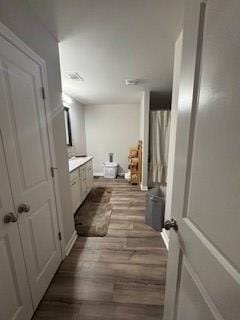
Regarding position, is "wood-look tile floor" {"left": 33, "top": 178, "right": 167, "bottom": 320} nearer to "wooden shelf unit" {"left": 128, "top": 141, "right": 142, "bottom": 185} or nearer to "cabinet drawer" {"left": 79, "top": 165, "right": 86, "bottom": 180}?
"cabinet drawer" {"left": 79, "top": 165, "right": 86, "bottom": 180}

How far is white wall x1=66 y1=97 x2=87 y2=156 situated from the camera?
4.07 meters

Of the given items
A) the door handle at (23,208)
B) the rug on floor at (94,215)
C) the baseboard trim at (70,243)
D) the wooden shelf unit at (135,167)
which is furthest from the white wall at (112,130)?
the door handle at (23,208)

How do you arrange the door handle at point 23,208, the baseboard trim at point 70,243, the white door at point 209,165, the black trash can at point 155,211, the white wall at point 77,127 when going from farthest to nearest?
the white wall at point 77,127, the black trash can at point 155,211, the baseboard trim at point 70,243, the door handle at point 23,208, the white door at point 209,165

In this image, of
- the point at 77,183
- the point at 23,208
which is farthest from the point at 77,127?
the point at 23,208

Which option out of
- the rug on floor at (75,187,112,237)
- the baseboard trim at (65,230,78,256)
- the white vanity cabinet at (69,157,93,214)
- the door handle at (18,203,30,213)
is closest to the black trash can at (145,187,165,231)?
the rug on floor at (75,187,112,237)

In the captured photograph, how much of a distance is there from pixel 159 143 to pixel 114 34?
240 cm

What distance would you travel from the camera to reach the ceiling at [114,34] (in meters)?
1.20

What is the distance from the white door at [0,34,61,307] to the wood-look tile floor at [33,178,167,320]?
20 cm

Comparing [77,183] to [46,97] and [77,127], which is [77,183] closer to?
[46,97]

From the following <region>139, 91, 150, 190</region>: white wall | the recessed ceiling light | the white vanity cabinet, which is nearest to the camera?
the white vanity cabinet

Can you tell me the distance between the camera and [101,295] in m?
1.42

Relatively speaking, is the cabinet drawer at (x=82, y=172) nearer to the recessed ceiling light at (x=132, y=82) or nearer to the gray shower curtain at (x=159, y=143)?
the gray shower curtain at (x=159, y=143)

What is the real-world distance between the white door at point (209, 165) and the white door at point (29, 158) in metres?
1.06

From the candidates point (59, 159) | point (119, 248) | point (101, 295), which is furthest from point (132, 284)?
point (59, 159)
